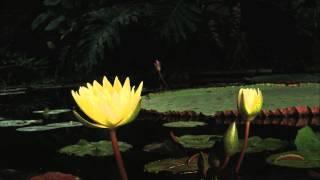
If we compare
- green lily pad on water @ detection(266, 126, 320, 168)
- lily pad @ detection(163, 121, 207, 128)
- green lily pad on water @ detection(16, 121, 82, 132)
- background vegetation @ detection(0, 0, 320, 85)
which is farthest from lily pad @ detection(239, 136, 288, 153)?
background vegetation @ detection(0, 0, 320, 85)

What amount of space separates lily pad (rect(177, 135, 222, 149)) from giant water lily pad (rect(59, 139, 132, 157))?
0.57ft

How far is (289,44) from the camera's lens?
5.38m

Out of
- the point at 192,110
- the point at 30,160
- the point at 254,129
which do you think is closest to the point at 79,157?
the point at 30,160

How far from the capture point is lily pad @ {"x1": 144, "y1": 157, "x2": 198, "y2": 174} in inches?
49.0

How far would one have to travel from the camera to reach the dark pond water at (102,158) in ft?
4.02

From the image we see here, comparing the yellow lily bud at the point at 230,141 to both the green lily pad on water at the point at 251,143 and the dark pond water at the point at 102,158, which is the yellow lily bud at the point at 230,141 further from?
the green lily pad on water at the point at 251,143

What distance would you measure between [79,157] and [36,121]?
86 centimetres

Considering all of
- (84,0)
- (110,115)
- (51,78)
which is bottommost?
(51,78)

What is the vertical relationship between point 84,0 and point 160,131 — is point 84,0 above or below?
above

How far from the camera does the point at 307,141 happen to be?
4.39ft

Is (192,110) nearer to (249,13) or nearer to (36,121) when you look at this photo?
(36,121)

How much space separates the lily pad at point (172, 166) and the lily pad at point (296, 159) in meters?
0.19

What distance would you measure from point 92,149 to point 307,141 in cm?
64

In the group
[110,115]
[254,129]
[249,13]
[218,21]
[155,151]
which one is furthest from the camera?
[249,13]
